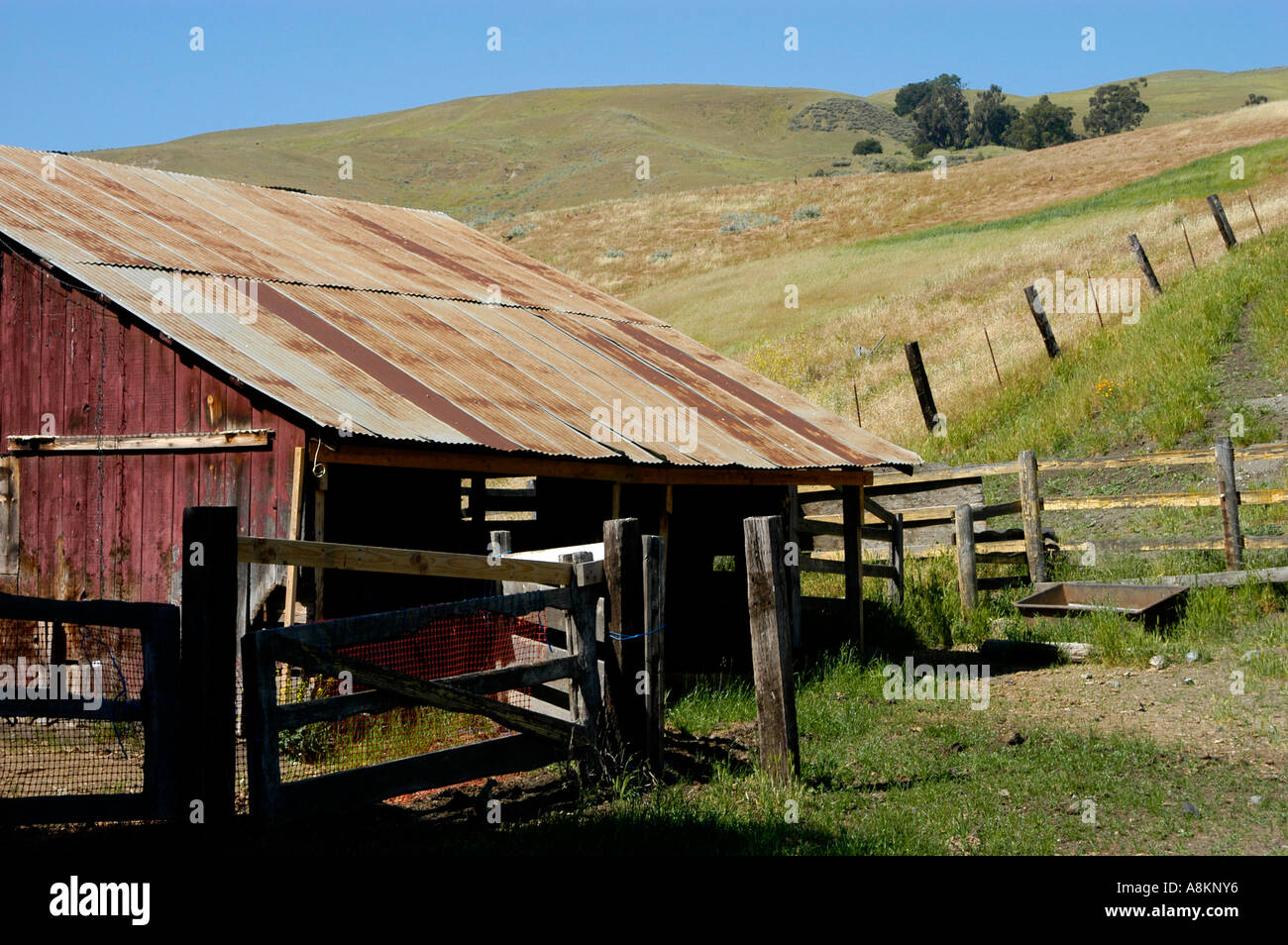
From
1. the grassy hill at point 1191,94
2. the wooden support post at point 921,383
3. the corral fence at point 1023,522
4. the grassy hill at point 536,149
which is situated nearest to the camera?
the corral fence at point 1023,522

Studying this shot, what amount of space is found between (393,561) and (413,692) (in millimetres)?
655

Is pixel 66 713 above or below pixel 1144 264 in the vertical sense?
below

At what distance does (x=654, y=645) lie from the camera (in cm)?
658

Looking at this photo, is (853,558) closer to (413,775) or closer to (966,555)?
(966,555)

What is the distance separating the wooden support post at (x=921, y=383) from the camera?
2077 cm

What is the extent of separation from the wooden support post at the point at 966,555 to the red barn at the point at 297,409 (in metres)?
1.42

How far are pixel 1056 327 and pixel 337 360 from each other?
19.4m

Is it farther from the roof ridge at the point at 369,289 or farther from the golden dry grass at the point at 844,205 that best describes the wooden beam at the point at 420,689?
the golden dry grass at the point at 844,205

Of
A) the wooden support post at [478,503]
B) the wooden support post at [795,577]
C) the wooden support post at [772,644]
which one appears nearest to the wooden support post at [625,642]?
the wooden support post at [772,644]

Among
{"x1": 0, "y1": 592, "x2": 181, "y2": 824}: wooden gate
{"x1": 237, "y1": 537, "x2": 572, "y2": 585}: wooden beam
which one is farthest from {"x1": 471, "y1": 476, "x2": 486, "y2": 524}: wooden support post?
{"x1": 0, "y1": 592, "x2": 181, "y2": 824}: wooden gate

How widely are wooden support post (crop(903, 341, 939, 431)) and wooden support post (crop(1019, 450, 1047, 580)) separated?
276 inches

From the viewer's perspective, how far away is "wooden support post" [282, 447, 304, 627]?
324 inches

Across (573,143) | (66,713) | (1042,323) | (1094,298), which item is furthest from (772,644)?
(573,143)
